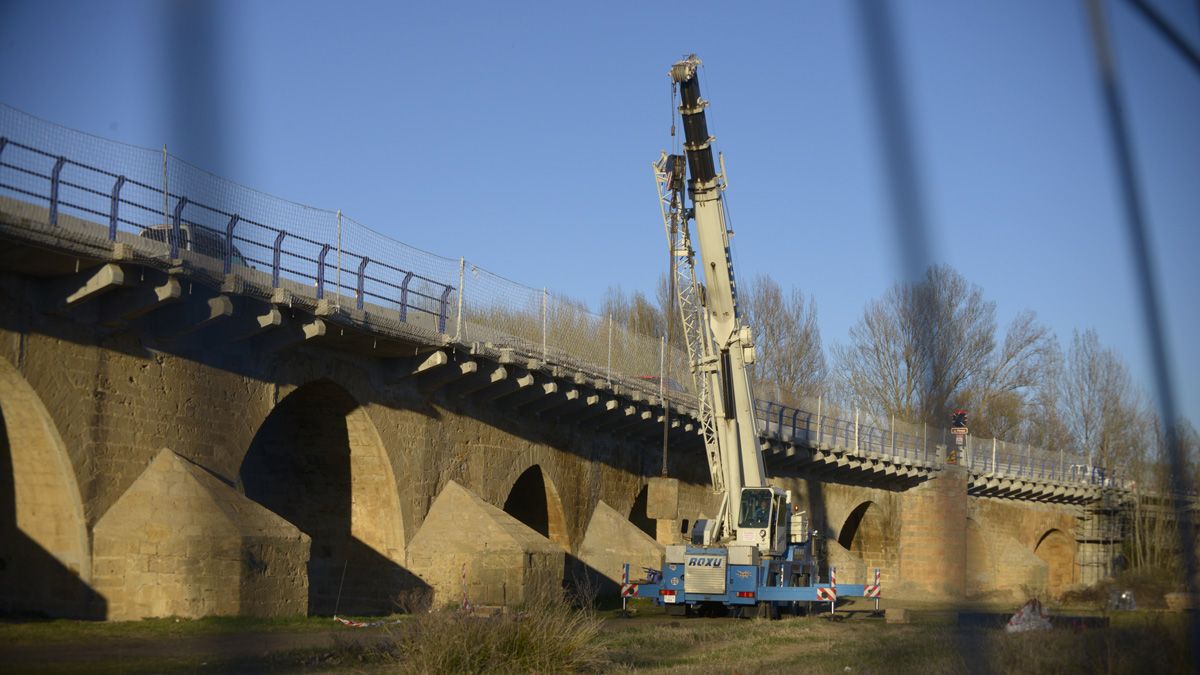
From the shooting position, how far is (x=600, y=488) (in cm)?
2698

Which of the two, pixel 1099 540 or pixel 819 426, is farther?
pixel 1099 540

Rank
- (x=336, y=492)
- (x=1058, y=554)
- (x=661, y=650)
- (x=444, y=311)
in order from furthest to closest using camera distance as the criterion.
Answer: (x=1058, y=554) < (x=444, y=311) < (x=336, y=492) < (x=661, y=650)

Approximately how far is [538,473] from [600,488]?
1.84 meters

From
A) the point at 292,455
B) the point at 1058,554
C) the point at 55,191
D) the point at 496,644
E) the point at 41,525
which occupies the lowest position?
the point at 1058,554

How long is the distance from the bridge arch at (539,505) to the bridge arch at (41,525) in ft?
37.4

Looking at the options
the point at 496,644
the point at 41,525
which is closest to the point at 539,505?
the point at 41,525

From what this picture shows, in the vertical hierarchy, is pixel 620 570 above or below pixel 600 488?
below

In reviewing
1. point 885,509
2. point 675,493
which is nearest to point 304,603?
point 675,493

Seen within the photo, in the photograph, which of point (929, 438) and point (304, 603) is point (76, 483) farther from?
point (929, 438)

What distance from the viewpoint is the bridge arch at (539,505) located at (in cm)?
2527

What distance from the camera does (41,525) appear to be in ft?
47.3

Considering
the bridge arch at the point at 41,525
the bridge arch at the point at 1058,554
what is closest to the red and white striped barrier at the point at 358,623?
the bridge arch at the point at 41,525

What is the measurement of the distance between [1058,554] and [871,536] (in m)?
11.0

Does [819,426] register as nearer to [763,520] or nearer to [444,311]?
[763,520]
